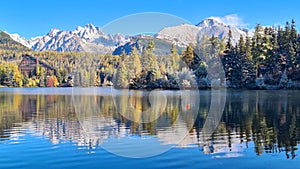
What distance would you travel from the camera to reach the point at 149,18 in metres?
16.0

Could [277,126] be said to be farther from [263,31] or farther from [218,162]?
[263,31]

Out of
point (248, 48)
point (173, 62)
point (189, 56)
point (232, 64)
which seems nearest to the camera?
point (248, 48)

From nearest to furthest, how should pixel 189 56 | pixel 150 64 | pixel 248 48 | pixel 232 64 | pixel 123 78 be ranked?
pixel 248 48, pixel 232 64, pixel 189 56, pixel 150 64, pixel 123 78

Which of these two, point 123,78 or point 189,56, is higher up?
point 189,56

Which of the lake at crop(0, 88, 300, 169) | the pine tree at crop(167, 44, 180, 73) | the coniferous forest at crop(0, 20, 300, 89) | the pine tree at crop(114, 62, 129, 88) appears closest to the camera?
the lake at crop(0, 88, 300, 169)

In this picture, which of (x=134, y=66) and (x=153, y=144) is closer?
(x=153, y=144)

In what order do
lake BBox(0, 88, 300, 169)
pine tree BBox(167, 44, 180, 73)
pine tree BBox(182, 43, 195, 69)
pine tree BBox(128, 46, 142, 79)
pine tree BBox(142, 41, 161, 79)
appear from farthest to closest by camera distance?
pine tree BBox(142, 41, 161, 79) < pine tree BBox(128, 46, 142, 79) < pine tree BBox(182, 43, 195, 69) < pine tree BBox(167, 44, 180, 73) < lake BBox(0, 88, 300, 169)

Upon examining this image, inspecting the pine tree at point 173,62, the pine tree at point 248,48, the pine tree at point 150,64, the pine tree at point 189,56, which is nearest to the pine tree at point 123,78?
the pine tree at point 150,64

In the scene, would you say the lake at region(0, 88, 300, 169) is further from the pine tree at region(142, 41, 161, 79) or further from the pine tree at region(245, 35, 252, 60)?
the pine tree at region(142, 41, 161, 79)

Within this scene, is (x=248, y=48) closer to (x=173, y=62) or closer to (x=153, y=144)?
(x=173, y=62)

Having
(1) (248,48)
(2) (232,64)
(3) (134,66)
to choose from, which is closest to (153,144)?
(1) (248,48)

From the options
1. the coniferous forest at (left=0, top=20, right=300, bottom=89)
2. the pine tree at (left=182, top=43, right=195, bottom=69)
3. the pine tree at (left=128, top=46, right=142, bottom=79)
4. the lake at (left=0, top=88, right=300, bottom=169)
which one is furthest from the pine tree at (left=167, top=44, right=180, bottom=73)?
the lake at (left=0, top=88, right=300, bottom=169)

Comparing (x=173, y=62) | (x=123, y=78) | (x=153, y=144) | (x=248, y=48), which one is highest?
(x=248, y=48)

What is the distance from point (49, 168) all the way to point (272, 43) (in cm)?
9247
